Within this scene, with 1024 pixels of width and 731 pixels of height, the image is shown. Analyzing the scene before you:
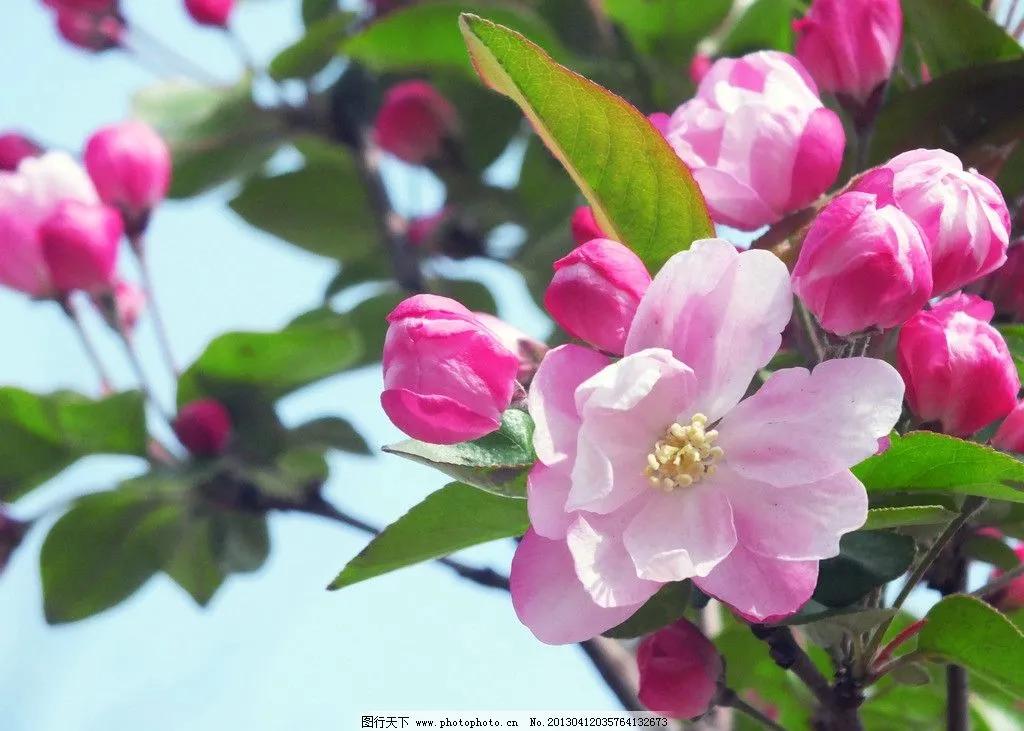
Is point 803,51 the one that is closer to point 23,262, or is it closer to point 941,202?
point 941,202

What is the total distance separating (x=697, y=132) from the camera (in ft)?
2.89

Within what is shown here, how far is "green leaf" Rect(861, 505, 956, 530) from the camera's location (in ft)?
2.26

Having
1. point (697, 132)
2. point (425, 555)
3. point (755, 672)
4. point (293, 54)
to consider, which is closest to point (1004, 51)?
point (697, 132)

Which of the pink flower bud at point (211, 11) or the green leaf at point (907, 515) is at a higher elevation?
the green leaf at point (907, 515)

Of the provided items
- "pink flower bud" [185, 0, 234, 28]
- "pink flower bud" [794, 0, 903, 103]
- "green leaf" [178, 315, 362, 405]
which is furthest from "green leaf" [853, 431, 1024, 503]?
"pink flower bud" [185, 0, 234, 28]

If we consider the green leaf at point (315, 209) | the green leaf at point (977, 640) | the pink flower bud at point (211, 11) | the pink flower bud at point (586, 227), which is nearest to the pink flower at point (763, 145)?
the pink flower bud at point (586, 227)

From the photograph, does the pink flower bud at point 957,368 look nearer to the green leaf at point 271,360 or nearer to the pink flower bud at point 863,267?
the pink flower bud at point 863,267

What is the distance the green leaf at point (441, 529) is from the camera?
0.78m

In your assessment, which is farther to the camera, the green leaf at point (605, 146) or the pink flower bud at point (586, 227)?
the pink flower bud at point (586, 227)

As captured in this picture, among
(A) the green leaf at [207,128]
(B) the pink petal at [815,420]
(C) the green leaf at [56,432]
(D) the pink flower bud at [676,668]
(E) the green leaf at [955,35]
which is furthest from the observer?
(A) the green leaf at [207,128]

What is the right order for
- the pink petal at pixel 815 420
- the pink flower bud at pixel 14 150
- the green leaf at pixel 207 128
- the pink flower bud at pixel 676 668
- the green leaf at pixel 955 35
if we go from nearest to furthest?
the pink petal at pixel 815 420 → the pink flower bud at pixel 676 668 → the green leaf at pixel 955 35 → the pink flower bud at pixel 14 150 → the green leaf at pixel 207 128

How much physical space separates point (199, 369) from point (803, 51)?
752 mm

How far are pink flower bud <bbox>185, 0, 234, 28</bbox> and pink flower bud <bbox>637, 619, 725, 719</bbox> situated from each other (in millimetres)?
1464

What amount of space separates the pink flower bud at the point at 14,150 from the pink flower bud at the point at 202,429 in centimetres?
53
